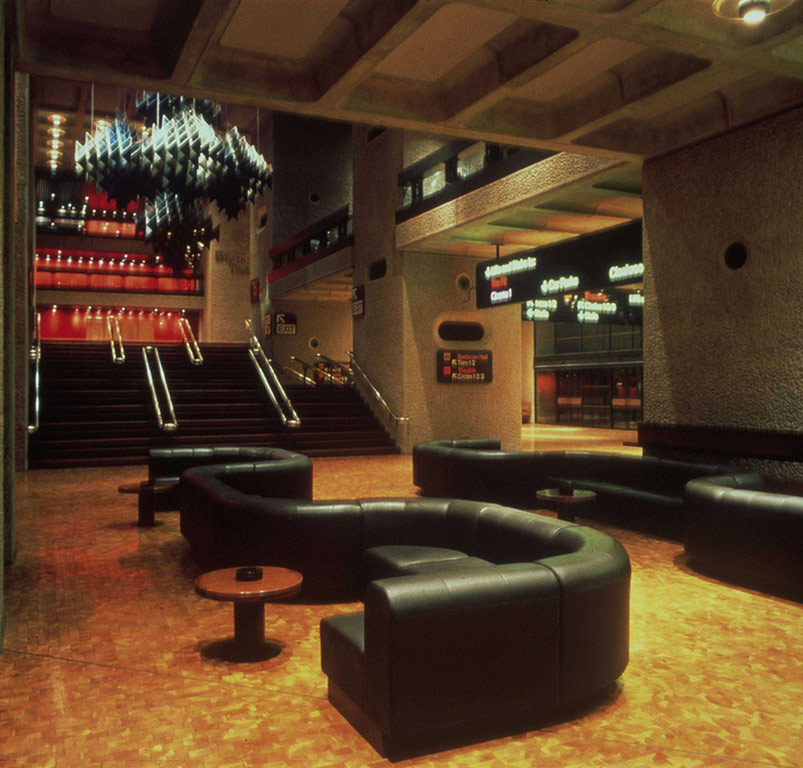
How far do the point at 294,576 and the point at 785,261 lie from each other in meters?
4.86

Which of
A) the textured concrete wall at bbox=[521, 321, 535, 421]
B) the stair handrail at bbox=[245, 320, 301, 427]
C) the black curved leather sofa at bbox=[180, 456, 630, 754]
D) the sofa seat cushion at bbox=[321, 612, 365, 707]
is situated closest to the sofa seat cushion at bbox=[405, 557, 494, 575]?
the black curved leather sofa at bbox=[180, 456, 630, 754]

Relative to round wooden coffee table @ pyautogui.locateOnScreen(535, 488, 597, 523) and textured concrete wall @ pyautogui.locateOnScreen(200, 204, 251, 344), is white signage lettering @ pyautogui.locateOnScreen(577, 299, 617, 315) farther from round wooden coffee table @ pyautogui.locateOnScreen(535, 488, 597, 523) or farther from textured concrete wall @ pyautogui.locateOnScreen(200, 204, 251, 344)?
textured concrete wall @ pyautogui.locateOnScreen(200, 204, 251, 344)

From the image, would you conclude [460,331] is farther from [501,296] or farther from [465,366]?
[501,296]

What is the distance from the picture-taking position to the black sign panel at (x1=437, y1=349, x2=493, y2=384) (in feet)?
42.5

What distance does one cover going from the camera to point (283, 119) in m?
18.9

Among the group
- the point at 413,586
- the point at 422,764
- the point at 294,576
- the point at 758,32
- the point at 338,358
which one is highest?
the point at 758,32

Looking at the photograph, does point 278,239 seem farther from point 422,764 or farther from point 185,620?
point 422,764

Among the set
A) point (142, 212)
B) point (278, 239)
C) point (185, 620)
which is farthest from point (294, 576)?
point (278, 239)

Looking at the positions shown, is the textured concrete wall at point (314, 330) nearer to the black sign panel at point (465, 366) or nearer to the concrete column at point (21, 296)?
the black sign panel at point (465, 366)

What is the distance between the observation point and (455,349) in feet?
43.0

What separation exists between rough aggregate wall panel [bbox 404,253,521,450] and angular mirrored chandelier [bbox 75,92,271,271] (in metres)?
4.36

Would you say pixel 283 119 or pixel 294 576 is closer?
pixel 294 576

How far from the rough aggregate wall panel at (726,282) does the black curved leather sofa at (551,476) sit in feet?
1.96

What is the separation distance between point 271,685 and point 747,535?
3181mm
